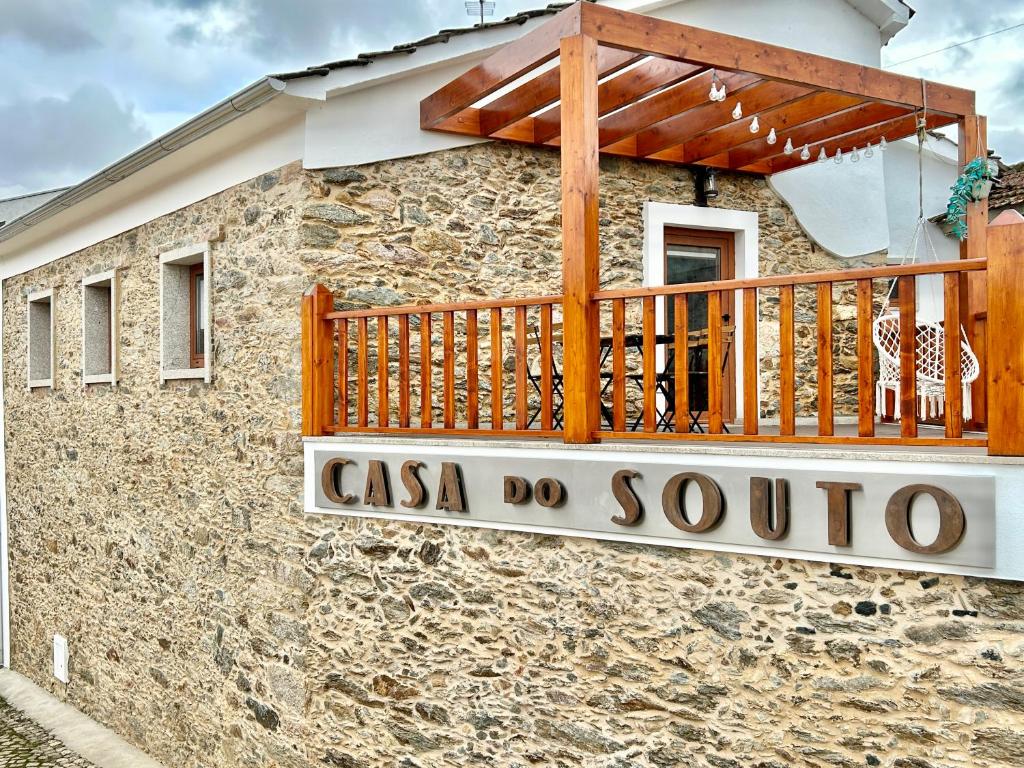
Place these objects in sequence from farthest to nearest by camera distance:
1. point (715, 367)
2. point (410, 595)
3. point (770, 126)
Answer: point (770, 126) → point (410, 595) → point (715, 367)

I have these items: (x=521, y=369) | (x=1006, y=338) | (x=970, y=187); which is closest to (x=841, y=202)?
(x=970, y=187)

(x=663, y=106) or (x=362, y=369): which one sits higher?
(x=663, y=106)

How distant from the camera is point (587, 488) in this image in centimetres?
433

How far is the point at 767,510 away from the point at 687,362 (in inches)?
34.8

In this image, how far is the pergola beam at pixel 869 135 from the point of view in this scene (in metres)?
6.02

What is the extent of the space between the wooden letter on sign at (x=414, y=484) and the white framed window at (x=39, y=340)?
6841 mm

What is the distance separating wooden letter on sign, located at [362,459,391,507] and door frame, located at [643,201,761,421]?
102 inches

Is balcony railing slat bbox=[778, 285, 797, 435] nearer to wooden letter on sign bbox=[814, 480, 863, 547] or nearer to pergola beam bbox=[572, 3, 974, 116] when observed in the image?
wooden letter on sign bbox=[814, 480, 863, 547]

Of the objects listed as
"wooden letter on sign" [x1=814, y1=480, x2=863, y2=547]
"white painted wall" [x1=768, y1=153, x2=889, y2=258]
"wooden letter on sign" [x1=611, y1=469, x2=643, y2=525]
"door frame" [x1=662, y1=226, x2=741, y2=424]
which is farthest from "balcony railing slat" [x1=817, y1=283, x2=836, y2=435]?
"white painted wall" [x1=768, y1=153, x2=889, y2=258]

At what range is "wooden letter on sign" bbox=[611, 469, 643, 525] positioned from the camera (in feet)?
13.6

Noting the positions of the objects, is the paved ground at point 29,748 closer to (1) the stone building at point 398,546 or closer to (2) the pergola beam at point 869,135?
(1) the stone building at point 398,546

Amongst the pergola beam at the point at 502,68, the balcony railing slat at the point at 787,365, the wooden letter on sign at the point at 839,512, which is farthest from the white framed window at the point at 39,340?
the wooden letter on sign at the point at 839,512

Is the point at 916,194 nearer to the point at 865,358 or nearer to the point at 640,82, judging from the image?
the point at 640,82

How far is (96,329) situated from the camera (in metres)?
8.91
